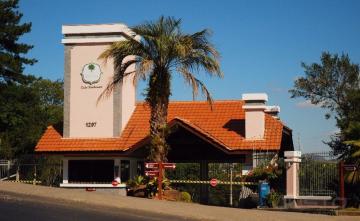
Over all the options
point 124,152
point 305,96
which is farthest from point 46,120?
point 124,152

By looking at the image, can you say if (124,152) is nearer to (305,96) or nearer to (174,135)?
(174,135)

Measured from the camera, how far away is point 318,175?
2381 cm

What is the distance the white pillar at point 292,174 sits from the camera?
78.7 feet

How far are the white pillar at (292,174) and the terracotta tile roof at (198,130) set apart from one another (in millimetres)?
4961

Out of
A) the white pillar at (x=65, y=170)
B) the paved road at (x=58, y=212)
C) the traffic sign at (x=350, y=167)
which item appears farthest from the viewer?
the white pillar at (x=65, y=170)

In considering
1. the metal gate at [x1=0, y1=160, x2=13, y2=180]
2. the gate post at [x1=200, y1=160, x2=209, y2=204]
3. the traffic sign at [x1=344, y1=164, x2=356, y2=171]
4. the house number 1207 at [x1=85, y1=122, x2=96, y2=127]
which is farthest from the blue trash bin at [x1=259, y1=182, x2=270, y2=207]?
the metal gate at [x1=0, y1=160, x2=13, y2=180]

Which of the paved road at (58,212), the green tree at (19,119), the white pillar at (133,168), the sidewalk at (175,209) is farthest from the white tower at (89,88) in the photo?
the green tree at (19,119)

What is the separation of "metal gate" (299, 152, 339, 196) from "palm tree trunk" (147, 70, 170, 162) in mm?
5781

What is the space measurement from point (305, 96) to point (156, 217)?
28756 mm

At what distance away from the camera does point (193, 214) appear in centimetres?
1800

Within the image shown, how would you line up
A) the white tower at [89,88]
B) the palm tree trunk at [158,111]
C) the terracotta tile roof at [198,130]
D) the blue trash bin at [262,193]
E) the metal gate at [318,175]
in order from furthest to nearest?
the white tower at [89,88], the terracotta tile roof at [198,130], the palm tree trunk at [158,111], the blue trash bin at [262,193], the metal gate at [318,175]

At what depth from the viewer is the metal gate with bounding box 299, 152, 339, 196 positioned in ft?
76.0

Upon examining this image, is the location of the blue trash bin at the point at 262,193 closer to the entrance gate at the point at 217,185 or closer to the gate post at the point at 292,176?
the gate post at the point at 292,176

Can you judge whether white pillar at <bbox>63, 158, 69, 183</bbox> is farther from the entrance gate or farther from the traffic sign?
the traffic sign
